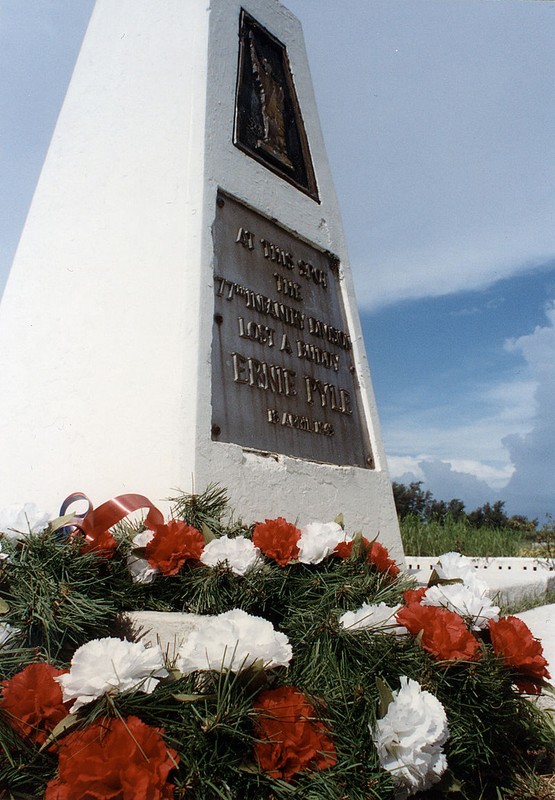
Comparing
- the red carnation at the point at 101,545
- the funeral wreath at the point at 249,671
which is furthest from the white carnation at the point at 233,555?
the red carnation at the point at 101,545

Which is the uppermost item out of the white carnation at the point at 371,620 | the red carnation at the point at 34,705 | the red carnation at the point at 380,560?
the red carnation at the point at 380,560

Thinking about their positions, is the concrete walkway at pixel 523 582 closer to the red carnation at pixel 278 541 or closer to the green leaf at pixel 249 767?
the red carnation at pixel 278 541

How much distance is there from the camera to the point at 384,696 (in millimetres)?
1258

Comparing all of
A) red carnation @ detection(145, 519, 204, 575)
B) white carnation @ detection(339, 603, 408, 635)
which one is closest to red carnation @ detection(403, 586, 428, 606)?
white carnation @ detection(339, 603, 408, 635)

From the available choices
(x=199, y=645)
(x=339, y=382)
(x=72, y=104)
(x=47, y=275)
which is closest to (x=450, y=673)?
(x=199, y=645)

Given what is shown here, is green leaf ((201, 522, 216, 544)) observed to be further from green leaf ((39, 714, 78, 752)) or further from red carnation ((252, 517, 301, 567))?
green leaf ((39, 714, 78, 752))

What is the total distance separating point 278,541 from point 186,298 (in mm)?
1115

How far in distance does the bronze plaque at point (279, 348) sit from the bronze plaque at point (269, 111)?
1.38 feet

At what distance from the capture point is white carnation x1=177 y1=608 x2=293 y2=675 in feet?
4.03

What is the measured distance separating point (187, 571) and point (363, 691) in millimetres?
630

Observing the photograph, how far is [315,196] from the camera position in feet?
11.8

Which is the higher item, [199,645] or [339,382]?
[339,382]

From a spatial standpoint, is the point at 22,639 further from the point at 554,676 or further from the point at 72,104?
the point at 72,104

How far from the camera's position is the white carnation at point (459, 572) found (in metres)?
1.80
